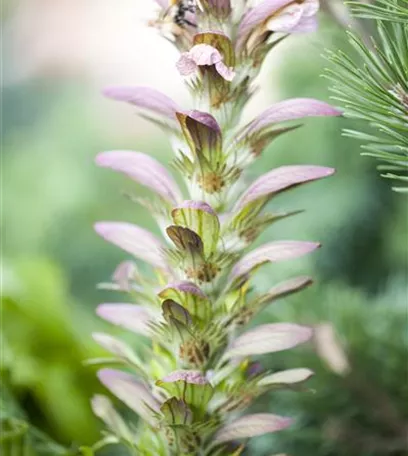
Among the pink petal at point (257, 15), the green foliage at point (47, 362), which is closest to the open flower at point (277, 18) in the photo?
the pink petal at point (257, 15)

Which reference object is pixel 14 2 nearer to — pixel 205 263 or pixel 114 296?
pixel 114 296

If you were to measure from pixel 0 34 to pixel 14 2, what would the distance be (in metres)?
0.07

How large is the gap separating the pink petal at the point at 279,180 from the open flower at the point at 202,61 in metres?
0.04

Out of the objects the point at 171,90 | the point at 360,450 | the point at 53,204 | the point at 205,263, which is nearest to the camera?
the point at 205,263

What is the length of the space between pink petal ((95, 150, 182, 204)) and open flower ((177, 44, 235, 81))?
1.8 inches

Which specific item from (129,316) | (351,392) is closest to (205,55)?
(129,316)

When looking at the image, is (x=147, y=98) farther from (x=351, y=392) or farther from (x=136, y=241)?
(x=351, y=392)

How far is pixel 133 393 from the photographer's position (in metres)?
0.28

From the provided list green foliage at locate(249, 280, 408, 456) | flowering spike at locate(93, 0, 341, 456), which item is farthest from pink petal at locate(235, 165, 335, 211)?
green foliage at locate(249, 280, 408, 456)

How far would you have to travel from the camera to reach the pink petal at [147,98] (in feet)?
0.87

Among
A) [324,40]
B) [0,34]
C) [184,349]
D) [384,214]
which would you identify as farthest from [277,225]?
[0,34]

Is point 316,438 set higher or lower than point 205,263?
lower

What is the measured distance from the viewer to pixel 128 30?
1527mm

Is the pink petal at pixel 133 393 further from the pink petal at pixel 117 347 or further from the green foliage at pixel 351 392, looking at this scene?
the green foliage at pixel 351 392
